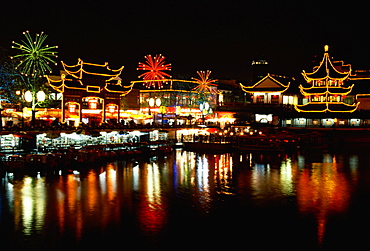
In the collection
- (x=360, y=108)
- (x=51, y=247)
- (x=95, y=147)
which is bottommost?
(x=51, y=247)

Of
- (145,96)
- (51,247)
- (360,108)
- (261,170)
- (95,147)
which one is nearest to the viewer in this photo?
(51,247)

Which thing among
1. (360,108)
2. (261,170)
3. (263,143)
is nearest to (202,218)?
→ (261,170)

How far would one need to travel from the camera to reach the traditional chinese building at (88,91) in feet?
178

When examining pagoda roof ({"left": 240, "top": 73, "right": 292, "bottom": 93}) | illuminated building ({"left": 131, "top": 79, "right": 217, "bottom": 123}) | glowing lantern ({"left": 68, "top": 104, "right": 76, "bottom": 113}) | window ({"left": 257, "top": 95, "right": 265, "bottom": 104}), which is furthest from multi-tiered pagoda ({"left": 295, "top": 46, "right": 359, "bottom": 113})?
glowing lantern ({"left": 68, "top": 104, "right": 76, "bottom": 113})

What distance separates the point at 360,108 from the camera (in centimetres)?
7562

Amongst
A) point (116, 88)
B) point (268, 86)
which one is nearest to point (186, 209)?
point (116, 88)

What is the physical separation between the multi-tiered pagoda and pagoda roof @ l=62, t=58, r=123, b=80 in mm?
31644

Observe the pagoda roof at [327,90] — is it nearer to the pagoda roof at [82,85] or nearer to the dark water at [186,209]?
the pagoda roof at [82,85]

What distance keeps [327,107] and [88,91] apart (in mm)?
37463

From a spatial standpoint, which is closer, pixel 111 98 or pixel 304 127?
pixel 111 98

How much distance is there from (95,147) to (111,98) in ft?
53.6

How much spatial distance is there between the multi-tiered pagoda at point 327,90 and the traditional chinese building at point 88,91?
30475 mm

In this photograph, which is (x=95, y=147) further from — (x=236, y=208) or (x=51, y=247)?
(x=51, y=247)

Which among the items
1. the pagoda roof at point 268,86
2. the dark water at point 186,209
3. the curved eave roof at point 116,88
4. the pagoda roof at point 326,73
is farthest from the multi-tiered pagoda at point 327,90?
the dark water at point 186,209
